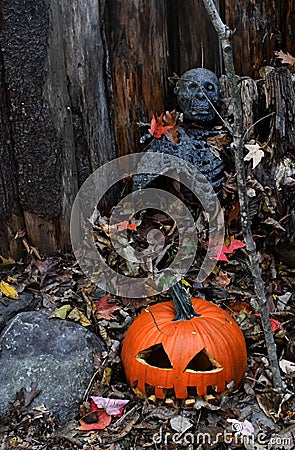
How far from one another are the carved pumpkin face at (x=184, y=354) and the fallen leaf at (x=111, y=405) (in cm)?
11

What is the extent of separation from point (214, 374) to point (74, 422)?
28.2 inches

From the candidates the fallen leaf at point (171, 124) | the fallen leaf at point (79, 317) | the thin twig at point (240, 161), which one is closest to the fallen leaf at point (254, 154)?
the fallen leaf at point (171, 124)

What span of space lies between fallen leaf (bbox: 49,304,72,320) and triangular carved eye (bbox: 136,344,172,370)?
58cm

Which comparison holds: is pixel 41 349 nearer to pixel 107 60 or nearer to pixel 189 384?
pixel 189 384

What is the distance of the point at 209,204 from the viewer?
353 centimetres

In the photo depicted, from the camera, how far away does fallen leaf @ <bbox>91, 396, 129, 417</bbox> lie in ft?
8.89

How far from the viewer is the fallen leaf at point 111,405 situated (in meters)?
2.71

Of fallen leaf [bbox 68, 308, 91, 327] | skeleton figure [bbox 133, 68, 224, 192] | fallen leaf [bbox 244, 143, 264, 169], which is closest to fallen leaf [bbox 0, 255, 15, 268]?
fallen leaf [bbox 68, 308, 91, 327]

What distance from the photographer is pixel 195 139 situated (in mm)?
3619

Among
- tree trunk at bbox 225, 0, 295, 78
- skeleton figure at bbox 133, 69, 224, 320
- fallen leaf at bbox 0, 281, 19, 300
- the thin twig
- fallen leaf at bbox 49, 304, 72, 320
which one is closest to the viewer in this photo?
the thin twig

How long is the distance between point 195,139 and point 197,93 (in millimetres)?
290

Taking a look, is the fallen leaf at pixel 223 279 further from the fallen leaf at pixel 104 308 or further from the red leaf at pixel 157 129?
the red leaf at pixel 157 129

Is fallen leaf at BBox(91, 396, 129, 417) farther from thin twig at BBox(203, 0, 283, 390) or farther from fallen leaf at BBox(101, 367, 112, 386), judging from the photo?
thin twig at BBox(203, 0, 283, 390)

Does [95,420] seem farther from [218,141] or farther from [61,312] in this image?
[218,141]
